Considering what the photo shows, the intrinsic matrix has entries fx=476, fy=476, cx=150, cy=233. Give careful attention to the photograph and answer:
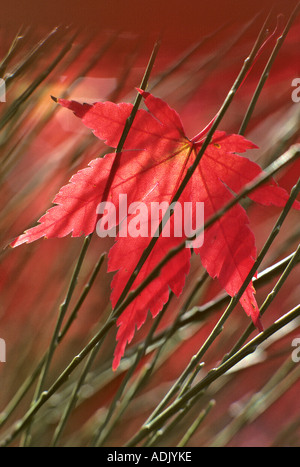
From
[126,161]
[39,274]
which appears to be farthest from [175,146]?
[39,274]

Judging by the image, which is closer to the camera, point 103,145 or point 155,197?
point 155,197

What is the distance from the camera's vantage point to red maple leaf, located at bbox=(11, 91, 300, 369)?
0.43 meters

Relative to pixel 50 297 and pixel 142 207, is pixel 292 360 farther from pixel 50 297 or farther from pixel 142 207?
pixel 50 297

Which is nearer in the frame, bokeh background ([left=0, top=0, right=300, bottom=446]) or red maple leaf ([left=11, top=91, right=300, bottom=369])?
red maple leaf ([left=11, top=91, right=300, bottom=369])

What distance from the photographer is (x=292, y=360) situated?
2.01ft

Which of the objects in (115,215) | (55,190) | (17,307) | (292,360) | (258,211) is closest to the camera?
(115,215)

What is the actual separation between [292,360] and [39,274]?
579mm

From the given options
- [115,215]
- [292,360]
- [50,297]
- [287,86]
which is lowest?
[292,360]

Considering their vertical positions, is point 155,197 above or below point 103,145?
below

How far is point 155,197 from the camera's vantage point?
0.48 meters

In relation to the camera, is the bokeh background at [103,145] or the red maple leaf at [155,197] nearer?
the red maple leaf at [155,197]

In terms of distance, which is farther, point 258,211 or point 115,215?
point 258,211

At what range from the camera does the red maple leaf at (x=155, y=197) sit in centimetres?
43
